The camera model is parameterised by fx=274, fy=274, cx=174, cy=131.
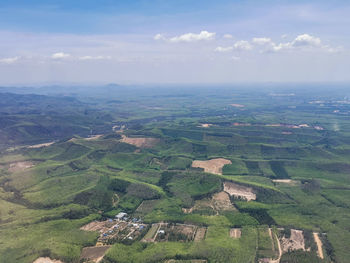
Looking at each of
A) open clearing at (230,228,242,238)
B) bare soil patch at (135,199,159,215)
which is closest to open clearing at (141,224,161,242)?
bare soil patch at (135,199,159,215)

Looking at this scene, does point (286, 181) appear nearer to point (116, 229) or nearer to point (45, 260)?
point (116, 229)

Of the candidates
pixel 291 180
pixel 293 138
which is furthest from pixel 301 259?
pixel 293 138

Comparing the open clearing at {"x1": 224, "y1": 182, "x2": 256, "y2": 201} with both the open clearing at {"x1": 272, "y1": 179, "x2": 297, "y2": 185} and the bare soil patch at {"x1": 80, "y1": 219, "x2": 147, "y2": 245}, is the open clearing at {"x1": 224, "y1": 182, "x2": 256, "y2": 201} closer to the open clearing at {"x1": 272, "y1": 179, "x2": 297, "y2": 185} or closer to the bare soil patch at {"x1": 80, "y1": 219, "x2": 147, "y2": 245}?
the open clearing at {"x1": 272, "y1": 179, "x2": 297, "y2": 185}

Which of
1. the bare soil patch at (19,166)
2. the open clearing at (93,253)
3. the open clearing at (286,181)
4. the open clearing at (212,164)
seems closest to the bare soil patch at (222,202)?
the open clearing at (212,164)

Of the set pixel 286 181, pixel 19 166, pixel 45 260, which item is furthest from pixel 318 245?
pixel 19 166

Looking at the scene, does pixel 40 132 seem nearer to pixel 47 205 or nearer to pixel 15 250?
pixel 47 205

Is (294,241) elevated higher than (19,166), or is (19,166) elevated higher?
(19,166)

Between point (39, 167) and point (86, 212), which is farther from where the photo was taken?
point (39, 167)
